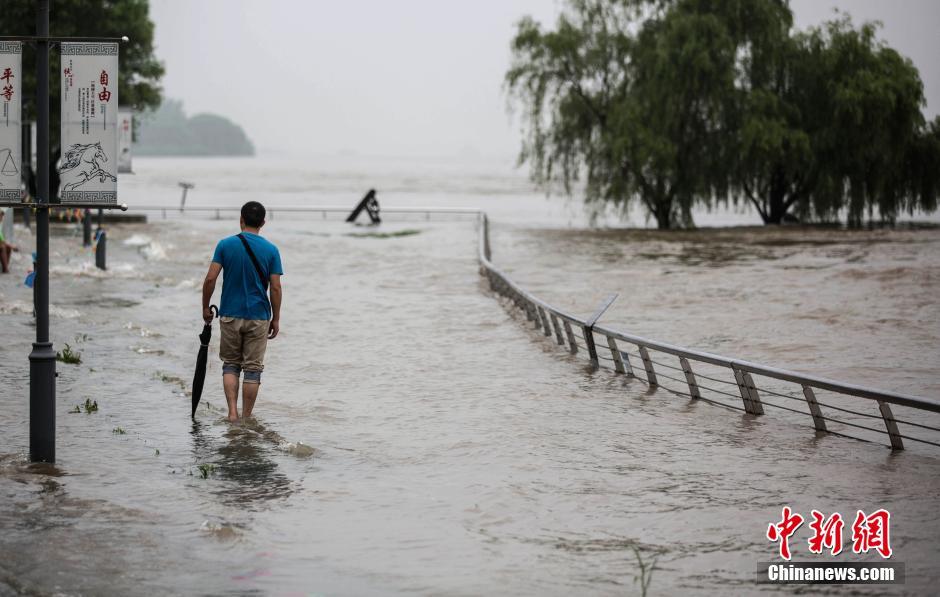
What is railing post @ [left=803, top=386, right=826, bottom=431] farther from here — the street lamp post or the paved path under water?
the street lamp post

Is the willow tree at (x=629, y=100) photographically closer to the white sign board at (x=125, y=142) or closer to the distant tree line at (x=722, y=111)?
the distant tree line at (x=722, y=111)

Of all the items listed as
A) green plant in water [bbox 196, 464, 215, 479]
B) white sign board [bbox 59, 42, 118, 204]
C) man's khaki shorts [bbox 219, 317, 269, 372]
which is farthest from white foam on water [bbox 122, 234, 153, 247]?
green plant in water [bbox 196, 464, 215, 479]

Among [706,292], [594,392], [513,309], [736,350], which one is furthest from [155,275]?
[594,392]

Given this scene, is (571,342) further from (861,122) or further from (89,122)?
(861,122)

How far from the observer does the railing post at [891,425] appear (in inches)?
376

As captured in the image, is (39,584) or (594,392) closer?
(39,584)

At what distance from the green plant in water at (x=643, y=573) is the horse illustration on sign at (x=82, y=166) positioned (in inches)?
179

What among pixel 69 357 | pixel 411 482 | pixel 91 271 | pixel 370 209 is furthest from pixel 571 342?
pixel 370 209

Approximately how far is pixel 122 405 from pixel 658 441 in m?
5.09

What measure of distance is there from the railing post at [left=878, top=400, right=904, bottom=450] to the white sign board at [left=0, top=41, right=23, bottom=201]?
6.91 metres

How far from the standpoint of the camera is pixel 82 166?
8.29 metres

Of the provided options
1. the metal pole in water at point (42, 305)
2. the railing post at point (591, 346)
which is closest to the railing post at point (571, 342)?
the railing post at point (591, 346)

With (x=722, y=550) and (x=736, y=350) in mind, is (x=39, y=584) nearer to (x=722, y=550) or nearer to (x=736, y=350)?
(x=722, y=550)

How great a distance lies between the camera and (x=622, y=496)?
312 inches
